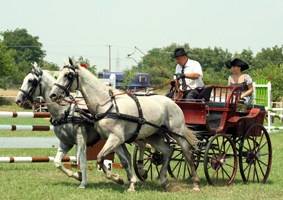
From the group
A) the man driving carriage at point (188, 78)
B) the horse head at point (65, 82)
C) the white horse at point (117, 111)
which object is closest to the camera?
the horse head at point (65, 82)

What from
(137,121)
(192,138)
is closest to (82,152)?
(137,121)

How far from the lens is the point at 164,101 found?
7.09 meters

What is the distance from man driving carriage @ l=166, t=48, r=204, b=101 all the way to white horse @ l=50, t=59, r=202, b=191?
0.65 m

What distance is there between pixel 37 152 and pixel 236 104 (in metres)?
6.46

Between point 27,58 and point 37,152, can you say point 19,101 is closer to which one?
point 37,152

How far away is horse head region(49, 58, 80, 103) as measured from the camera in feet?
20.4

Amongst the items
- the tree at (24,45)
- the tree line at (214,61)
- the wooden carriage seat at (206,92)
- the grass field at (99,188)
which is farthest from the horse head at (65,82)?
the tree at (24,45)

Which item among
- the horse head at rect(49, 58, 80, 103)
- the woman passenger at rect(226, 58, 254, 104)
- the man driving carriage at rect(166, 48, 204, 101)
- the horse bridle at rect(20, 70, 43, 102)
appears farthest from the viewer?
the woman passenger at rect(226, 58, 254, 104)

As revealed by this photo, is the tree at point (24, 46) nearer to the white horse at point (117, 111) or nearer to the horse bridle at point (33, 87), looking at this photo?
the horse bridle at point (33, 87)

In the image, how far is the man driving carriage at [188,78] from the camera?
761 centimetres

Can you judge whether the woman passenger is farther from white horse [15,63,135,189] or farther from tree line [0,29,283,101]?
tree line [0,29,283,101]

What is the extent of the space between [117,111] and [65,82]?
976 mm

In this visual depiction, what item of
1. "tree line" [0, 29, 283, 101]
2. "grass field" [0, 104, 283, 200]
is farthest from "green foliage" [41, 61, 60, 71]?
"grass field" [0, 104, 283, 200]

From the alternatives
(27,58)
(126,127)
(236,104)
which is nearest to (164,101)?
(126,127)
